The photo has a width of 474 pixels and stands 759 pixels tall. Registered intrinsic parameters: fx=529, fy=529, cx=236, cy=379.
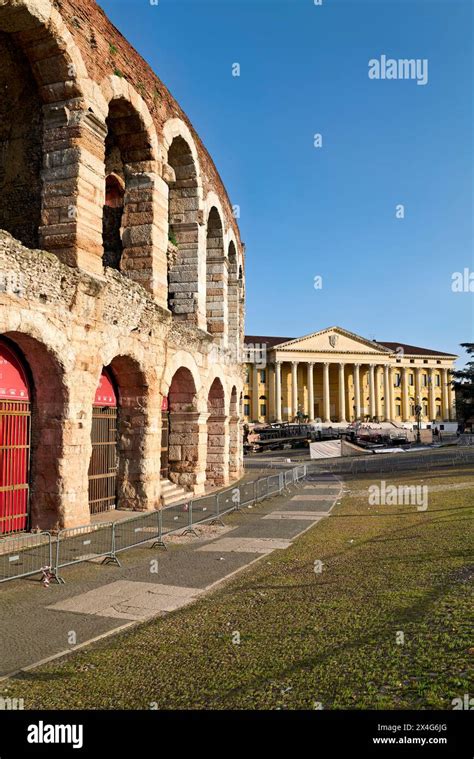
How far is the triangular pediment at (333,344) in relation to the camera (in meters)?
85.4

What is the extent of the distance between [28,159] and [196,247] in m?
6.30

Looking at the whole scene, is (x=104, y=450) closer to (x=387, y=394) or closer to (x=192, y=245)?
(x=192, y=245)

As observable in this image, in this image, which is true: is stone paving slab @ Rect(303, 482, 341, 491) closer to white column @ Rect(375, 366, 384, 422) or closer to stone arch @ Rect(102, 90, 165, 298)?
stone arch @ Rect(102, 90, 165, 298)

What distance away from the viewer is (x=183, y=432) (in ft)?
55.8

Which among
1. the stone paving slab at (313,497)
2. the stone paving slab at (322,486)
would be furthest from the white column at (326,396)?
the stone paving slab at (313,497)

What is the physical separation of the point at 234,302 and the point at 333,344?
63.5m

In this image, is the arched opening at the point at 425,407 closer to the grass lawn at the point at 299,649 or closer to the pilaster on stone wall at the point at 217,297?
the pilaster on stone wall at the point at 217,297

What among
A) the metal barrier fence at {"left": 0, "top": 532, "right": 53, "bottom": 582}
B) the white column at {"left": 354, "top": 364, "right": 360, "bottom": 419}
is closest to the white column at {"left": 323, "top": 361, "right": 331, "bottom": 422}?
the white column at {"left": 354, "top": 364, "right": 360, "bottom": 419}

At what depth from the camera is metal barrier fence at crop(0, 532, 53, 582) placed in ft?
25.0

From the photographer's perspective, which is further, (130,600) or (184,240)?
(184,240)

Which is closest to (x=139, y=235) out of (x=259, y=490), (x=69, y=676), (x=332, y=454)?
(x=259, y=490)

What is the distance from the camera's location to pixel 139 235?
14.1 m

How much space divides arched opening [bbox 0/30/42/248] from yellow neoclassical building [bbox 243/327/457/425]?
69677mm

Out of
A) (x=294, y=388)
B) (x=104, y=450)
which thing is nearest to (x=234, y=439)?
(x=104, y=450)
